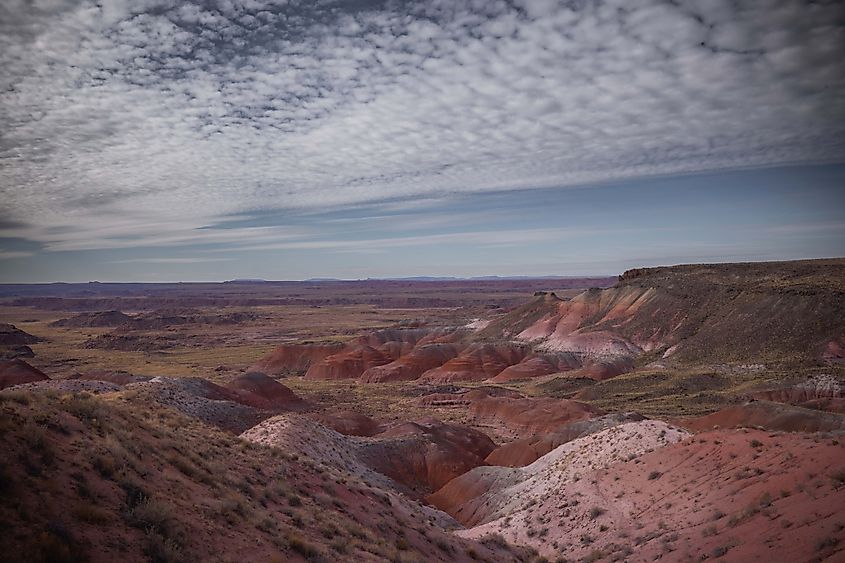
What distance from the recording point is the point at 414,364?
277 feet

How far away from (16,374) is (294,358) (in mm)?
49519

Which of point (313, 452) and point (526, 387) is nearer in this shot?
point (313, 452)

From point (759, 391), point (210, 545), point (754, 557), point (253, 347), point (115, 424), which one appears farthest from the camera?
point (253, 347)

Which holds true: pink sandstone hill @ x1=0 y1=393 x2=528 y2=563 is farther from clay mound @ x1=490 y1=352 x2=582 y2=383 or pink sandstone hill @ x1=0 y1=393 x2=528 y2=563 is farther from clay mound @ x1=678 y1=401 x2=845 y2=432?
clay mound @ x1=490 y1=352 x2=582 y2=383

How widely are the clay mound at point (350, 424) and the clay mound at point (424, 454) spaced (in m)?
3.97

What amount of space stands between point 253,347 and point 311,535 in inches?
4642

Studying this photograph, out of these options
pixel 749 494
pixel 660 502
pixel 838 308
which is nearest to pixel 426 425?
pixel 660 502

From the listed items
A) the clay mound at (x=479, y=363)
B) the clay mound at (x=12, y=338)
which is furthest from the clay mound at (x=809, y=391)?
the clay mound at (x=12, y=338)

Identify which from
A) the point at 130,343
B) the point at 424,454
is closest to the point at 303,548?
the point at 424,454

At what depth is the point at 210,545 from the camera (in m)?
9.12

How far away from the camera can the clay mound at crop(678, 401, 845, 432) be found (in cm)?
2528

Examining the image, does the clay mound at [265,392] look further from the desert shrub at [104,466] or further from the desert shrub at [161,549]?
the desert shrub at [161,549]

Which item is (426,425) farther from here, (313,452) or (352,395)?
(352,395)

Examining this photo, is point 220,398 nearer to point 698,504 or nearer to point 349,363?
point 698,504
